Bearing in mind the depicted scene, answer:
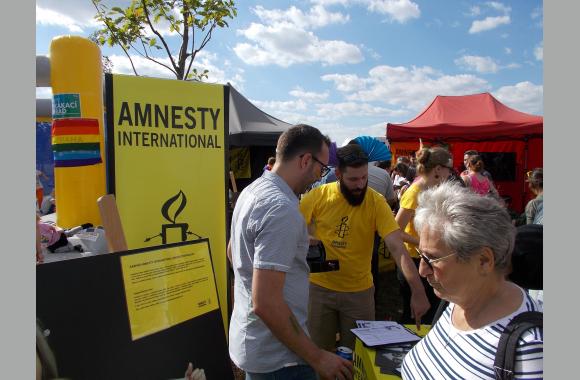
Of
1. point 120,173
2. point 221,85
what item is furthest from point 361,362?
point 221,85

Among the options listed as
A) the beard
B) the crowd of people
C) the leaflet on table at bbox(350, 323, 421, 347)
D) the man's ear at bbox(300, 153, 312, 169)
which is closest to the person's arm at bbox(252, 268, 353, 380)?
the crowd of people

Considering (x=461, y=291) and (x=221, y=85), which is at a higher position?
(x=221, y=85)

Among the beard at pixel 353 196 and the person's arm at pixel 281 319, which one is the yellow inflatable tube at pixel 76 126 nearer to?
the beard at pixel 353 196

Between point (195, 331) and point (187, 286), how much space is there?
0.69 feet

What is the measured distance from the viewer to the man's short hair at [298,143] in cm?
169

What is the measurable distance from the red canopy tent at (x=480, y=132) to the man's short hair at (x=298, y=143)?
24.5ft

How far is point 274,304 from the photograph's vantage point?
1442mm

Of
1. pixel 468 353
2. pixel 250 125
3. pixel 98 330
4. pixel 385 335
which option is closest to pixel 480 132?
pixel 250 125

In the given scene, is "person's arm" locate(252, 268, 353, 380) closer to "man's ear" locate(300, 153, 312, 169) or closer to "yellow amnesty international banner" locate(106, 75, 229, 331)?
"man's ear" locate(300, 153, 312, 169)

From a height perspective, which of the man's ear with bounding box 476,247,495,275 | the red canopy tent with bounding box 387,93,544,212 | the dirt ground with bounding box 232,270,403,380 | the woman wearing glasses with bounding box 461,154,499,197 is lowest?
the dirt ground with bounding box 232,270,403,380

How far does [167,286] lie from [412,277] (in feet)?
4.53

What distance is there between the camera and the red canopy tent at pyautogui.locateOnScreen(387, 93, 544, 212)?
8.38 meters

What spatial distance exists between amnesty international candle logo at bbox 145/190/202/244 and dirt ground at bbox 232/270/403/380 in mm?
2227

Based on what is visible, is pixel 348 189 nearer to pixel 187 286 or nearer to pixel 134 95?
pixel 187 286
